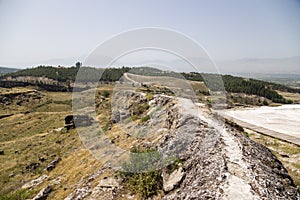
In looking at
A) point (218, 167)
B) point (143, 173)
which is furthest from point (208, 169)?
point (143, 173)

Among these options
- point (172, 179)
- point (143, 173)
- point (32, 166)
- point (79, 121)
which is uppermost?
point (172, 179)

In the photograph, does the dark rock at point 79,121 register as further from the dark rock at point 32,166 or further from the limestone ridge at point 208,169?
the limestone ridge at point 208,169

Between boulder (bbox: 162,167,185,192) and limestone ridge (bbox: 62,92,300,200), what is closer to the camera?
limestone ridge (bbox: 62,92,300,200)

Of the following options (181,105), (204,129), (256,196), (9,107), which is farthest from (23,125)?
(256,196)

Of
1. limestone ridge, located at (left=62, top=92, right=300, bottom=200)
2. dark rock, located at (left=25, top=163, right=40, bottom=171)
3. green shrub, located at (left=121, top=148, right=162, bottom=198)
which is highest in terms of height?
limestone ridge, located at (left=62, top=92, right=300, bottom=200)

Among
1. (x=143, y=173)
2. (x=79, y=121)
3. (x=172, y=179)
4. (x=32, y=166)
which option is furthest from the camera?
(x=79, y=121)

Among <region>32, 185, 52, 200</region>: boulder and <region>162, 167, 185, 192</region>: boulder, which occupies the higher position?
<region>162, 167, 185, 192</region>: boulder

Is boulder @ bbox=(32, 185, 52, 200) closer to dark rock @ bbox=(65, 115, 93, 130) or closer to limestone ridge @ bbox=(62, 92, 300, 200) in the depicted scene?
limestone ridge @ bbox=(62, 92, 300, 200)

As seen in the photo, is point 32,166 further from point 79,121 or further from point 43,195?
point 43,195

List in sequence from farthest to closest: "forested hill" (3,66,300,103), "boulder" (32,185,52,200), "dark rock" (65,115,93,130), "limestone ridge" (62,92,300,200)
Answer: "forested hill" (3,66,300,103), "dark rock" (65,115,93,130), "boulder" (32,185,52,200), "limestone ridge" (62,92,300,200)

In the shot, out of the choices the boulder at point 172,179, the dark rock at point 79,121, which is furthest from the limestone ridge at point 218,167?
the dark rock at point 79,121

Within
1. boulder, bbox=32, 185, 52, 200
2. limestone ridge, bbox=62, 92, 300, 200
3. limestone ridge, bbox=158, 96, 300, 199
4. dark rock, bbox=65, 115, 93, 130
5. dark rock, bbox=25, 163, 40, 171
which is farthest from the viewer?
dark rock, bbox=65, 115, 93, 130

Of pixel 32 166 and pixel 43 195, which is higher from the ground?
pixel 43 195

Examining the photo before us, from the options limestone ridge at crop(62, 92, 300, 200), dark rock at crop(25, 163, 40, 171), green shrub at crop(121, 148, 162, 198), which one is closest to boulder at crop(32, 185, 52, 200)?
limestone ridge at crop(62, 92, 300, 200)
